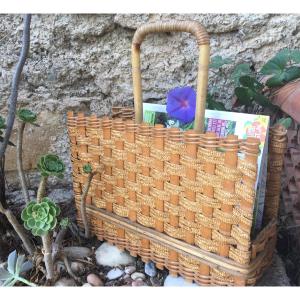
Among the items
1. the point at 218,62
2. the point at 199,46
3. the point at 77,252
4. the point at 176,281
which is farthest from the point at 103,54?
the point at 176,281

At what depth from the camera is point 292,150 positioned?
94 centimetres

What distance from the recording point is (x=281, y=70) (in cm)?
101

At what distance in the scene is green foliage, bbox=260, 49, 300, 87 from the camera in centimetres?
99

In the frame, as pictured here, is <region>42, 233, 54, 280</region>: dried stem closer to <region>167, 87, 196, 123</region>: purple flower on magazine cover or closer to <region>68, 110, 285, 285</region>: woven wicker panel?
<region>68, 110, 285, 285</region>: woven wicker panel

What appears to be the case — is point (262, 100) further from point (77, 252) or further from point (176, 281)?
point (77, 252)

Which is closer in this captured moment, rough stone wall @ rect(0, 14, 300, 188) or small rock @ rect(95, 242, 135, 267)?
small rock @ rect(95, 242, 135, 267)

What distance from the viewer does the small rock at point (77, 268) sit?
92cm

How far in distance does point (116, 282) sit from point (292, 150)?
1.67 ft

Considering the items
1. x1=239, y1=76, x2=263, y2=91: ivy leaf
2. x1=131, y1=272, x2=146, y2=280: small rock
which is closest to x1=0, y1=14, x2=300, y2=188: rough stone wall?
x1=239, y1=76, x2=263, y2=91: ivy leaf

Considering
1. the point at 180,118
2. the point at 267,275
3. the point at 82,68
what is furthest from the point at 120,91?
the point at 267,275

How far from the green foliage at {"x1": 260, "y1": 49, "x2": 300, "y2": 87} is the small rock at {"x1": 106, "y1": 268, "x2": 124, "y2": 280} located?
585 mm

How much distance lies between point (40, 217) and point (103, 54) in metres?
0.57

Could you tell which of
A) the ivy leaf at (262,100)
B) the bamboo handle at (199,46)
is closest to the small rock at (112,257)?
the bamboo handle at (199,46)

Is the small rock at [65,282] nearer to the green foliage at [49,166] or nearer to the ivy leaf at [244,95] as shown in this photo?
the green foliage at [49,166]
